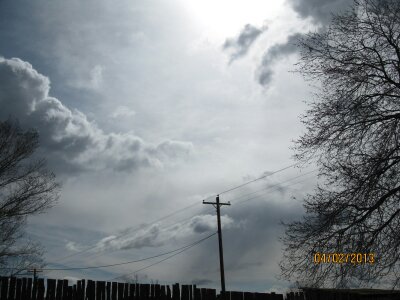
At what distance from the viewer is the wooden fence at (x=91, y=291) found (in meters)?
7.66

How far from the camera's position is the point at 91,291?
818cm

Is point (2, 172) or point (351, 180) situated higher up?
point (2, 172)

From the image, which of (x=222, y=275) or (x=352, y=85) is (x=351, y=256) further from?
(x=222, y=275)

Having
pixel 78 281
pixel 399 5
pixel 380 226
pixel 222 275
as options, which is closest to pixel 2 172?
pixel 78 281

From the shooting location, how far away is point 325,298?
10.8 m

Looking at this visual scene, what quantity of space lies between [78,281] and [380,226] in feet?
23.3
